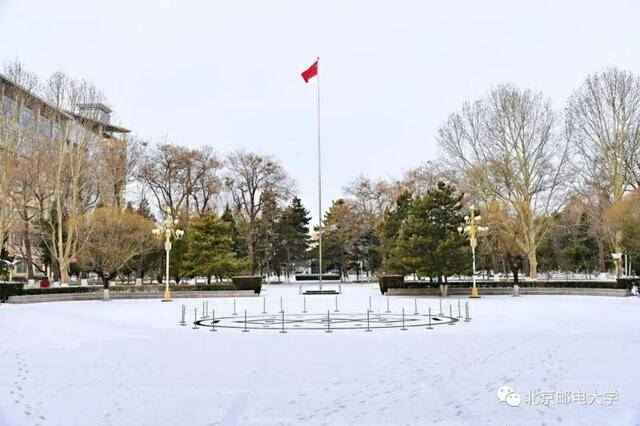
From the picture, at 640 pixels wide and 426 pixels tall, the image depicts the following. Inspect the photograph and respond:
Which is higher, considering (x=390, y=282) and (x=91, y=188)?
(x=91, y=188)

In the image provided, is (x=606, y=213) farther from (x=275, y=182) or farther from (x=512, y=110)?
(x=275, y=182)

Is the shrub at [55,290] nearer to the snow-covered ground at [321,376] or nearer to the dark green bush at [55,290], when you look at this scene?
the dark green bush at [55,290]

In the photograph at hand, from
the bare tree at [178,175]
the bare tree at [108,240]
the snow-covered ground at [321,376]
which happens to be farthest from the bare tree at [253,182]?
the snow-covered ground at [321,376]

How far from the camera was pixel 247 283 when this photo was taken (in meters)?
45.2

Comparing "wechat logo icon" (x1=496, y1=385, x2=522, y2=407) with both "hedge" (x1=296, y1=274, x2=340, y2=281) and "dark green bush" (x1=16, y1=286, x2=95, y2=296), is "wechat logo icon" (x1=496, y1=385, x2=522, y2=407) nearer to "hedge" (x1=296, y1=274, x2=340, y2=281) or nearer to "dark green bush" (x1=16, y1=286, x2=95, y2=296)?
"dark green bush" (x1=16, y1=286, x2=95, y2=296)

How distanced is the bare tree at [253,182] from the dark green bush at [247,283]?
58.5ft

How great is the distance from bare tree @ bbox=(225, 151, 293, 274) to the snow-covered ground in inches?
1838

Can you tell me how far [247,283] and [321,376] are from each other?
3524cm

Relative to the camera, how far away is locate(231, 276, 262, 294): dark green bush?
4506 cm

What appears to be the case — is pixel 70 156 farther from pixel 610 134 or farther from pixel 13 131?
pixel 610 134

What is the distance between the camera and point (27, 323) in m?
21.9

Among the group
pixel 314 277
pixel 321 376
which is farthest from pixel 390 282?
pixel 314 277

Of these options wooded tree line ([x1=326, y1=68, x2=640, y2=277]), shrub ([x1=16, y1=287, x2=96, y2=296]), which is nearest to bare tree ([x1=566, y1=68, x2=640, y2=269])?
wooded tree line ([x1=326, y1=68, x2=640, y2=277])

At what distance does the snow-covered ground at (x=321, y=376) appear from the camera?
7906 mm
